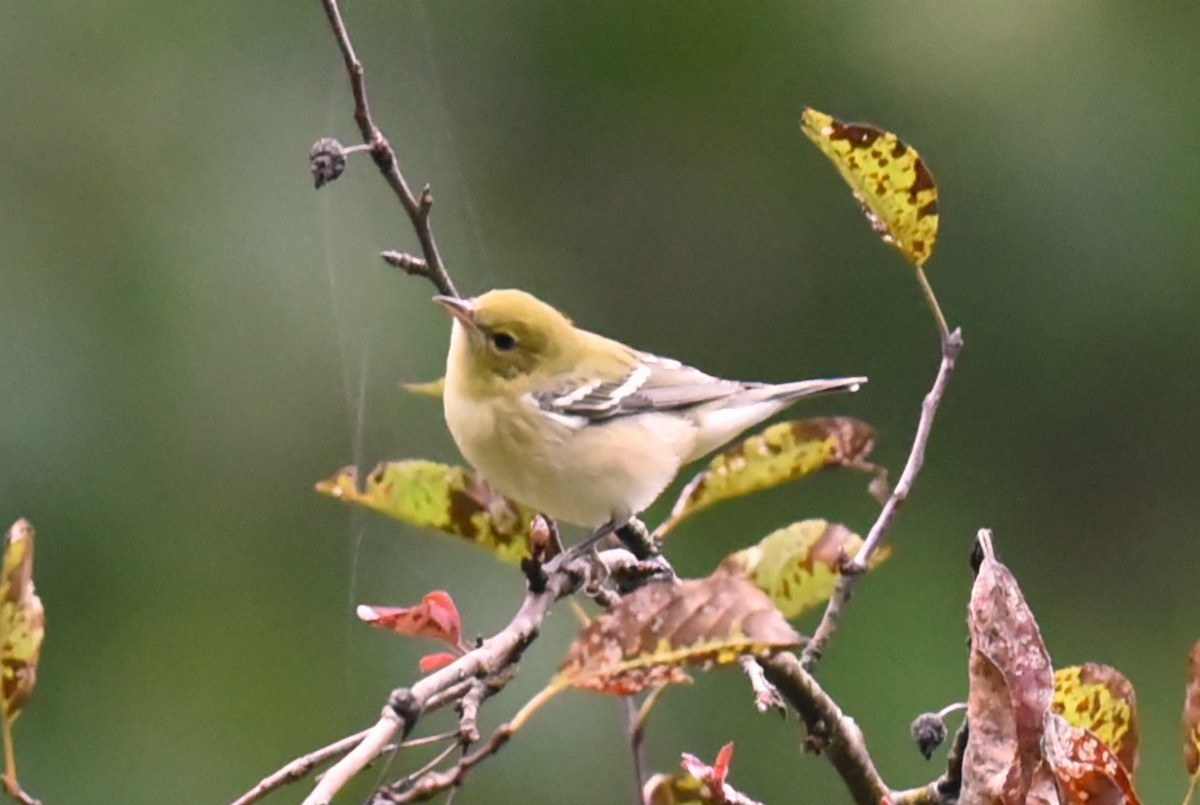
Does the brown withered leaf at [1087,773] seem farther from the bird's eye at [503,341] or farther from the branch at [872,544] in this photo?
the bird's eye at [503,341]

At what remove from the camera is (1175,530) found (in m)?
2.65

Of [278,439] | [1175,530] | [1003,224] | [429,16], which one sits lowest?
[1175,530]

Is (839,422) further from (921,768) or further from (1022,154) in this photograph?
(1022,154)

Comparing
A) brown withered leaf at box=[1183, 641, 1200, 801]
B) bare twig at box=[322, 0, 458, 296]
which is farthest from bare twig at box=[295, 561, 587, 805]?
brown withered leaf at box=[1183, 641, 1200, 801]

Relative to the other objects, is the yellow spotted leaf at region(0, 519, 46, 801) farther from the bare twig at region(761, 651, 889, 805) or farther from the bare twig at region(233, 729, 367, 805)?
the bare twig at region(761, 651, 889, 805)

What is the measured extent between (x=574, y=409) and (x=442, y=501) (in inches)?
18.1

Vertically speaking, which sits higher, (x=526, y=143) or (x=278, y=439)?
(x=526, y=143)

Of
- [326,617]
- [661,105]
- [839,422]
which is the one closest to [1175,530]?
[661,105]

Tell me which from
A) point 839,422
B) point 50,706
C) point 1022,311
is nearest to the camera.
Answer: point 839,422

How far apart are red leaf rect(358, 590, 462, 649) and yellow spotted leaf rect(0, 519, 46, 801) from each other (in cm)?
16

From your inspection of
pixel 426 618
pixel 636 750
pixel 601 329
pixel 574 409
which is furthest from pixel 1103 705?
pixel 601 329

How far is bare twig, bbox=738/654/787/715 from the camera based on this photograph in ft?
2.64

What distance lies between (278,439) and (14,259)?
1.56ft

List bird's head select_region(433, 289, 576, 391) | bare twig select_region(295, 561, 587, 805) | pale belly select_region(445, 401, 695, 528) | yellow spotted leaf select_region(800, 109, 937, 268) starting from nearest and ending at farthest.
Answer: bare twig select_region(295, 561, 587, 805)
yellow spotted leaf select_region(800, 109, 937, 268)
pale belly select_region(445, 401, 695, 528)
bird's head select_region(433, 289, 576, 391)
